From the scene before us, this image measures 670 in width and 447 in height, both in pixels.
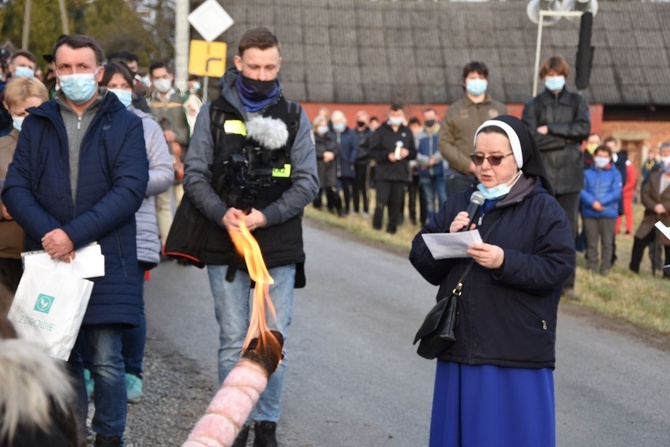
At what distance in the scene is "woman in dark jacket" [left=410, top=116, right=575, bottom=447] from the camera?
5.17 m

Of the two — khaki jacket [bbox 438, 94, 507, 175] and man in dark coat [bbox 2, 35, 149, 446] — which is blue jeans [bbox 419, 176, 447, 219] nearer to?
khaki jacket [bbox 438, 94, 507, 175]

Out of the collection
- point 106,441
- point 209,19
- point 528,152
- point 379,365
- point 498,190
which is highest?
point 209,19


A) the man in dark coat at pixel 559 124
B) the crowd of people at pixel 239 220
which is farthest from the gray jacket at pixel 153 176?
the man in dark coat at pixel 559 124

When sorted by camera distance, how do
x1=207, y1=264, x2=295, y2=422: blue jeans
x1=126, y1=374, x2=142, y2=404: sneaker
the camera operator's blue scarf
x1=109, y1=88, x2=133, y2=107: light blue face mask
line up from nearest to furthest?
1. the camera operator's blue scarf
2. x1=207, y1=264, x2=295, y2=422: blue jeans
3. x1=126, y1=374, x2=142, y2=404: sneaker
4. x1=109, y1=88, x2=133, y2=107: light blue face mask

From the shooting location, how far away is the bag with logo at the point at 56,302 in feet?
18.6

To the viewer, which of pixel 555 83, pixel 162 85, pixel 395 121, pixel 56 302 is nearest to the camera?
pixel 56 302

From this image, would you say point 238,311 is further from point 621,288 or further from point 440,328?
point 621,288

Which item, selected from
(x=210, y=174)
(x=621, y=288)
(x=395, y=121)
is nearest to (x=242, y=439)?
(x=210, y=174)

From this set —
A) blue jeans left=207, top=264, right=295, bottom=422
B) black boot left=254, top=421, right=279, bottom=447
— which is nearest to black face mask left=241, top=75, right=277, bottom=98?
blue jeans left=207, top=264, right=295, bottom=422

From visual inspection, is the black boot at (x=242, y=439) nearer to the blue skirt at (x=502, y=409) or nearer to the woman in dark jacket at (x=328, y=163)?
the blue skirt at (x=502, y=409)

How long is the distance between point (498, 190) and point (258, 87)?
5.14 ft

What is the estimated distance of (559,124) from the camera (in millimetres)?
11695

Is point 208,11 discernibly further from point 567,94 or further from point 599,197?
point 567,94

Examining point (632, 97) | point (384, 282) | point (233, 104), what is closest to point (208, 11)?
point (384, 282)
